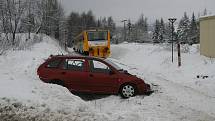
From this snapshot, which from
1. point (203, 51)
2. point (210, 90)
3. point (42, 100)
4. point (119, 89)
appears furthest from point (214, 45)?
point (42, 100)

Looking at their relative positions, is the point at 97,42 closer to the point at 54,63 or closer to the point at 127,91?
the point at 54,63

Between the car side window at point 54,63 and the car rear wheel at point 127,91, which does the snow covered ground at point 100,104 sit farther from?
the car side window at point 54,63

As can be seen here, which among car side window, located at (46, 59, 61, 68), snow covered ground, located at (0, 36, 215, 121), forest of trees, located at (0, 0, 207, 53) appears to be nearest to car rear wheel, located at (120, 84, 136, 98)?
snow covered ground, located at (0, 36, 215, 121)

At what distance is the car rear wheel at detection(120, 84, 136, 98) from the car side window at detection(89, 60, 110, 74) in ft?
2.65

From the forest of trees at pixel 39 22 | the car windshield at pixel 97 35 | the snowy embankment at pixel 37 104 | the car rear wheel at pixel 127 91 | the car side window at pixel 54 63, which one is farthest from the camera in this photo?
the forest of trees at pixel 39 22

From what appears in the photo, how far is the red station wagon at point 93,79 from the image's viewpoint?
540 inches

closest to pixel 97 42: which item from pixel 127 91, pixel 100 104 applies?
pixel 127 91

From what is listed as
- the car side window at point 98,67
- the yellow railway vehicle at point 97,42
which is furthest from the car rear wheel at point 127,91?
the yellow railway vehicle at point 97,42

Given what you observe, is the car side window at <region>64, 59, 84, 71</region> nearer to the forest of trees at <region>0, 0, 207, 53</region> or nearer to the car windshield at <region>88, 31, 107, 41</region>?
the forest of trees at <region>0, 0, 207, 53</region>

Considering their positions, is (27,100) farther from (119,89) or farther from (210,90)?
(210,90)

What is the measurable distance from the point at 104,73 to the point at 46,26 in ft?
192

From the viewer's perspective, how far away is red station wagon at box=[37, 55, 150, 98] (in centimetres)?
1372

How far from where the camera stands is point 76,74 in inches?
542

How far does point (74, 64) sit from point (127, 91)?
209cm
